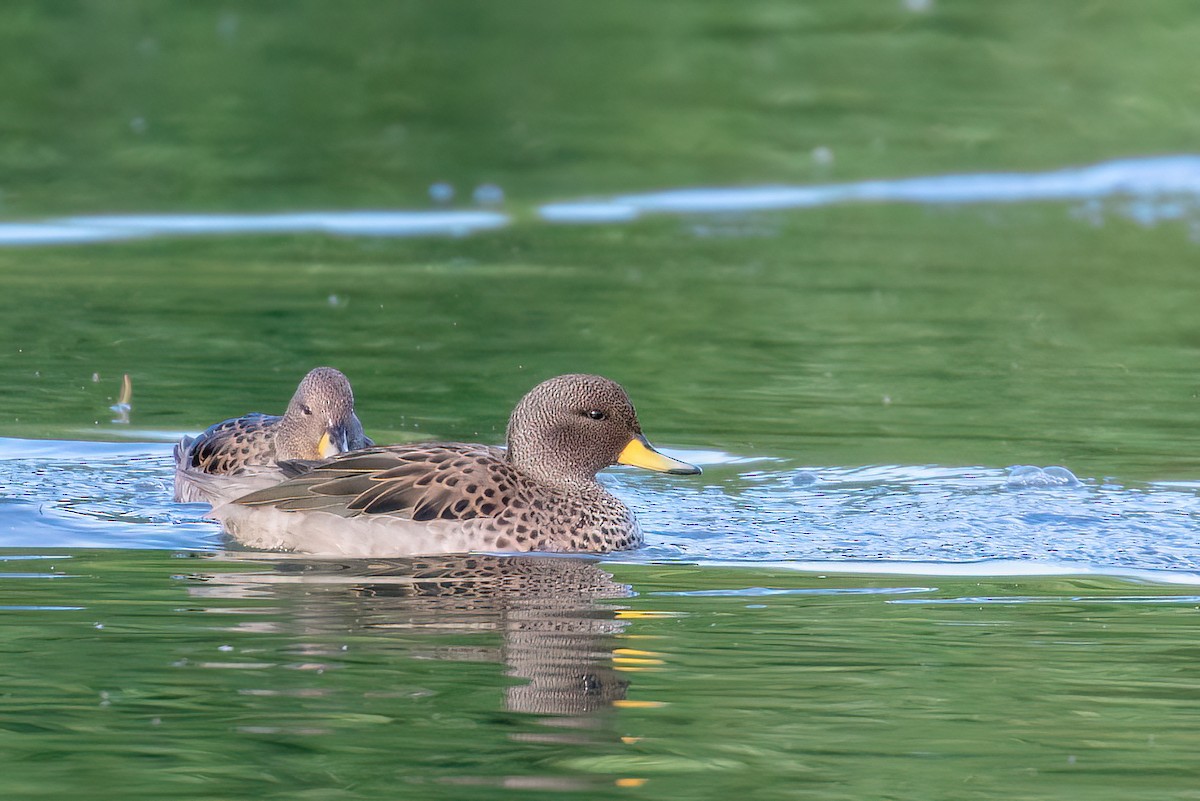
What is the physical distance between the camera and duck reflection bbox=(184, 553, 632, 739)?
256 inches

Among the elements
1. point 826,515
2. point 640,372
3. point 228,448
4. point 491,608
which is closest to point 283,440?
point 228,448

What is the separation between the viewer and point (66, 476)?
10.1 metres

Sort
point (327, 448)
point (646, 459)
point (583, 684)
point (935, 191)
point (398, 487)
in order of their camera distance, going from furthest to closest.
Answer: point (935, 191) → point (327, 448) → point (646, 459) → point (398, 487) → point (583, 684)

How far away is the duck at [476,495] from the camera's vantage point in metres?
8.84

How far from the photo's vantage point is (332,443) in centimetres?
986

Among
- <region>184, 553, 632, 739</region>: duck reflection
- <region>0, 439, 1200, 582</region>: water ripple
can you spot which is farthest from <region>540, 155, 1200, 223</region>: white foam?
<region>184, 553, 632, 739</region>: duck reflection

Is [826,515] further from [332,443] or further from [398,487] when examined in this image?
[332,443]

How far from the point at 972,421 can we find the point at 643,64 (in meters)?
13.5

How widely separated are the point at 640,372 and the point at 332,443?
3.50 m

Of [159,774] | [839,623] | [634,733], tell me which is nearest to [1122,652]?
[839,623]

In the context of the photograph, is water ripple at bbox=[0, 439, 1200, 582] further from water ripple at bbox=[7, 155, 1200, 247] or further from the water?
water ripple at bbox=[7, 155, 1200, 247]

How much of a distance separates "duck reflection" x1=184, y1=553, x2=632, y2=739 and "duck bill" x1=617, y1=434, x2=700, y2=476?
650 millimetres

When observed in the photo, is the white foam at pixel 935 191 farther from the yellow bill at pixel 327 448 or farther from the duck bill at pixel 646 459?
the duck bill at pixel 646 459

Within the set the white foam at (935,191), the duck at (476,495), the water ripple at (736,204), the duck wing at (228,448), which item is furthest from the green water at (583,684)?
the white foam at (935,191)
